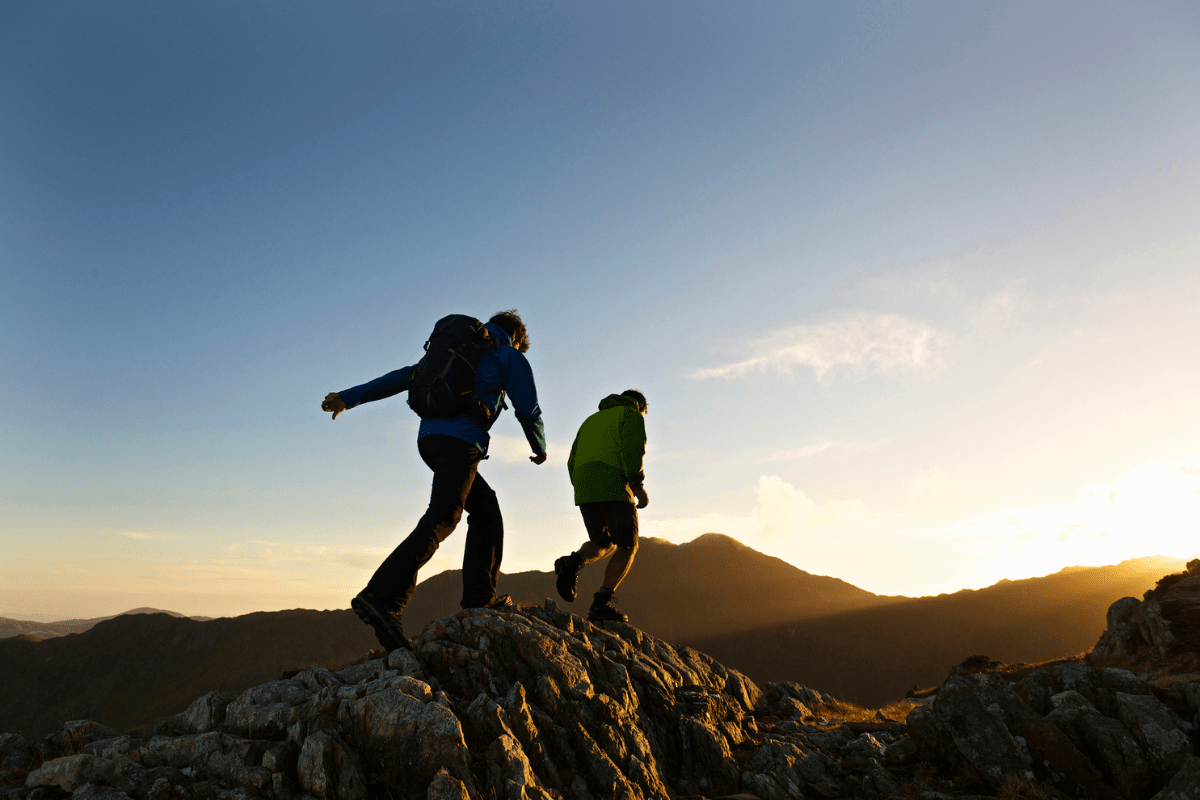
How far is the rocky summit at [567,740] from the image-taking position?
419 cm

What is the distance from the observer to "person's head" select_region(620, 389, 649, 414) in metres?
8.59

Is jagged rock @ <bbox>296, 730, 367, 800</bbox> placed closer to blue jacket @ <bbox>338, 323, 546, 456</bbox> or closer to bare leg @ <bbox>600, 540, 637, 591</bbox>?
blue jacket @ <bbox>338, 323, 546, 456</bbox>

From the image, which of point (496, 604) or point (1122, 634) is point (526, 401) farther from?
point (1122, 634)

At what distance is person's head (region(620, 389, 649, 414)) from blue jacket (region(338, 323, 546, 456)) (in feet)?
7.78

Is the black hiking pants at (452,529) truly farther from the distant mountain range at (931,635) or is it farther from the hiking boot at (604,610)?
the distant mountain range at (931,635)

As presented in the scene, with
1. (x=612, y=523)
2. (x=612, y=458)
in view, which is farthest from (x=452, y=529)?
(x=612, y=458)

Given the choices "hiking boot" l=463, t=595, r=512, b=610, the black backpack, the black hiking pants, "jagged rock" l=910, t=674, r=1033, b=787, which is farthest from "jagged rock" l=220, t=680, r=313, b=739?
"jagged rock" l=910, t=674, r=1033, b=787

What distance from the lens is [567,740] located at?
17.0 ft

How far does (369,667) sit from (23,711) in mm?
76800

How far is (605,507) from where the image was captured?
791 centimetres

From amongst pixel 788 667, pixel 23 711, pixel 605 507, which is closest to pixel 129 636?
pixel 23 711

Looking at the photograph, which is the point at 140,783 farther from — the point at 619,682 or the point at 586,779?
the point at 619,682

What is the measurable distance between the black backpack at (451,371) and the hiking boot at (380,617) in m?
1.75

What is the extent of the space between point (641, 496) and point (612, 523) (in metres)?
0.53
